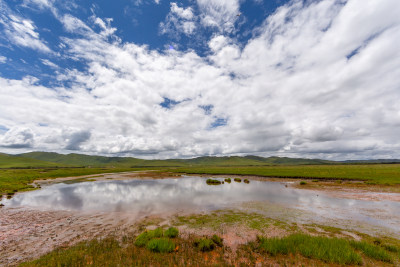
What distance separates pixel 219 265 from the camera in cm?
894

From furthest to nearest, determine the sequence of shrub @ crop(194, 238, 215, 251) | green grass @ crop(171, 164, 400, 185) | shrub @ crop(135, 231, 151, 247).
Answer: green grass @ crop(171, 164, 400, 185)
shrub @ crop(135, 231, 151, 247)
shrub @ crop(194, 238, 215, 251)

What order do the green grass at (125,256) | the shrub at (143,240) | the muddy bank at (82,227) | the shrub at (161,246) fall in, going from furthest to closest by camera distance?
the muddy bank at (82,227) → the shrub at (143,240) → the shrub at (161,246) → the green grass at (125,256)

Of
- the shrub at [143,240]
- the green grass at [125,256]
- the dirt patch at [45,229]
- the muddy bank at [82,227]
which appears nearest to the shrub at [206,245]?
the green grass at [125,256]

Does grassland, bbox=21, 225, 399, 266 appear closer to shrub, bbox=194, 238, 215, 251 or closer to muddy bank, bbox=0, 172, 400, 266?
shrub, bbox=194, 238, 215, 251

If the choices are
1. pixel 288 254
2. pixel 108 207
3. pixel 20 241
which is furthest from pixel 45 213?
pixel 288 254

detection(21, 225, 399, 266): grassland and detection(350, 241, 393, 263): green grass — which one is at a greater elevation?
detection(350, 241, 393, 263): green grass

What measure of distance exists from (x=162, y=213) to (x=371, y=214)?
24.8 m

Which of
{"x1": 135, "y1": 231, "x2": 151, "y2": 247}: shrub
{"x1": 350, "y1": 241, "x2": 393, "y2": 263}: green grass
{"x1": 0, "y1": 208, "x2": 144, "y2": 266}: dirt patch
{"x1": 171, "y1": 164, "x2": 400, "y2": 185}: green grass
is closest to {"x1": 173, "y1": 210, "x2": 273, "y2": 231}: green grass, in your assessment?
{"x1": 135, "y1": 231, "x2": 151, "y2": 247}: shrub

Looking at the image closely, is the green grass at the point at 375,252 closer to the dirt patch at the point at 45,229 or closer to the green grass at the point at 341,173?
the dirt patch at the point at 45,229

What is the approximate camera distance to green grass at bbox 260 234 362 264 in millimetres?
9266

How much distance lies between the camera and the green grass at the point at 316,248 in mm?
9266

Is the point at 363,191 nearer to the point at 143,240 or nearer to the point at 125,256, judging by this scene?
the point at 143,240

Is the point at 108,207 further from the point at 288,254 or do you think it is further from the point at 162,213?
the point at 288,254

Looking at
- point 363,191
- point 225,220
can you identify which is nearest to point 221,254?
point 225,220
